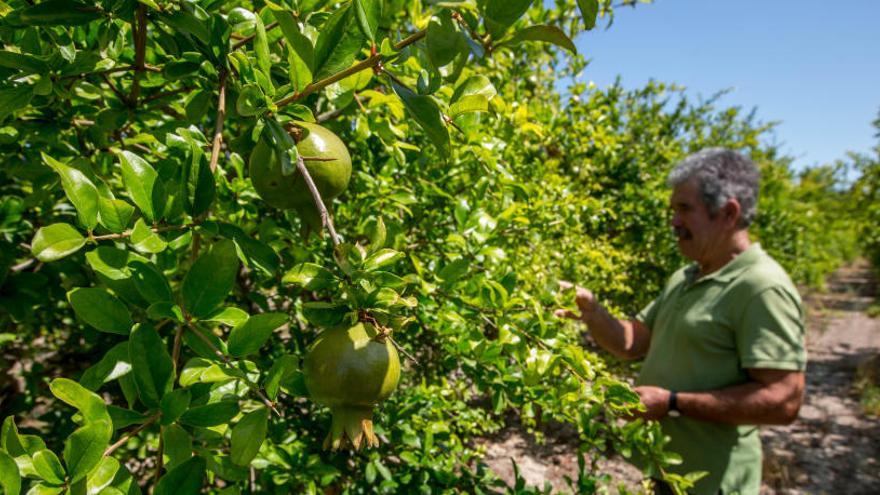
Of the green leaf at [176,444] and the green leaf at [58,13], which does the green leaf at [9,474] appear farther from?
the green leaf at [58,13]

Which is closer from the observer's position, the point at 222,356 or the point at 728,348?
the point at 222,356

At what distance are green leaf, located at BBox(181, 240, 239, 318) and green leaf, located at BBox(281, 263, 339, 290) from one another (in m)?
0.07

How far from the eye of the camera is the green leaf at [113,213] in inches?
25.1

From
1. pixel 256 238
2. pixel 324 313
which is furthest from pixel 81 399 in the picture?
pixel 256 238

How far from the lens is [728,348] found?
217cm

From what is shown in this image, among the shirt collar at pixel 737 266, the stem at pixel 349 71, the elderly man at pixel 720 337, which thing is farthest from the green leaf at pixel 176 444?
the shirt collar at pixel 737 266

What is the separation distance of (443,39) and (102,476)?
0.60m

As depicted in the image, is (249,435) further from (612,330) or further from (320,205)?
(612,330)

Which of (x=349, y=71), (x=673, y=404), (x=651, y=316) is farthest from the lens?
(x=651, y=316)

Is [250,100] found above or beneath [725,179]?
beneath

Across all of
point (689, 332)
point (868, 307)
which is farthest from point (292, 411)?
point (868, 307)

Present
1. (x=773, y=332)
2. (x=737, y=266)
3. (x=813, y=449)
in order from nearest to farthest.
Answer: (x=773, y=332), (x=737, y=266), (x=813, y=449)

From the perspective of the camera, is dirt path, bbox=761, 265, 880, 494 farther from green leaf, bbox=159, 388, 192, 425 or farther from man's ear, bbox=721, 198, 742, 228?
green leaf, bbox=159, 388, 192, 425

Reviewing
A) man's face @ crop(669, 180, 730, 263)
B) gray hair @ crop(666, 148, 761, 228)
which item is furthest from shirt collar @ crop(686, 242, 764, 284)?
gray hair @ crop(666, 148, 761, 228)
